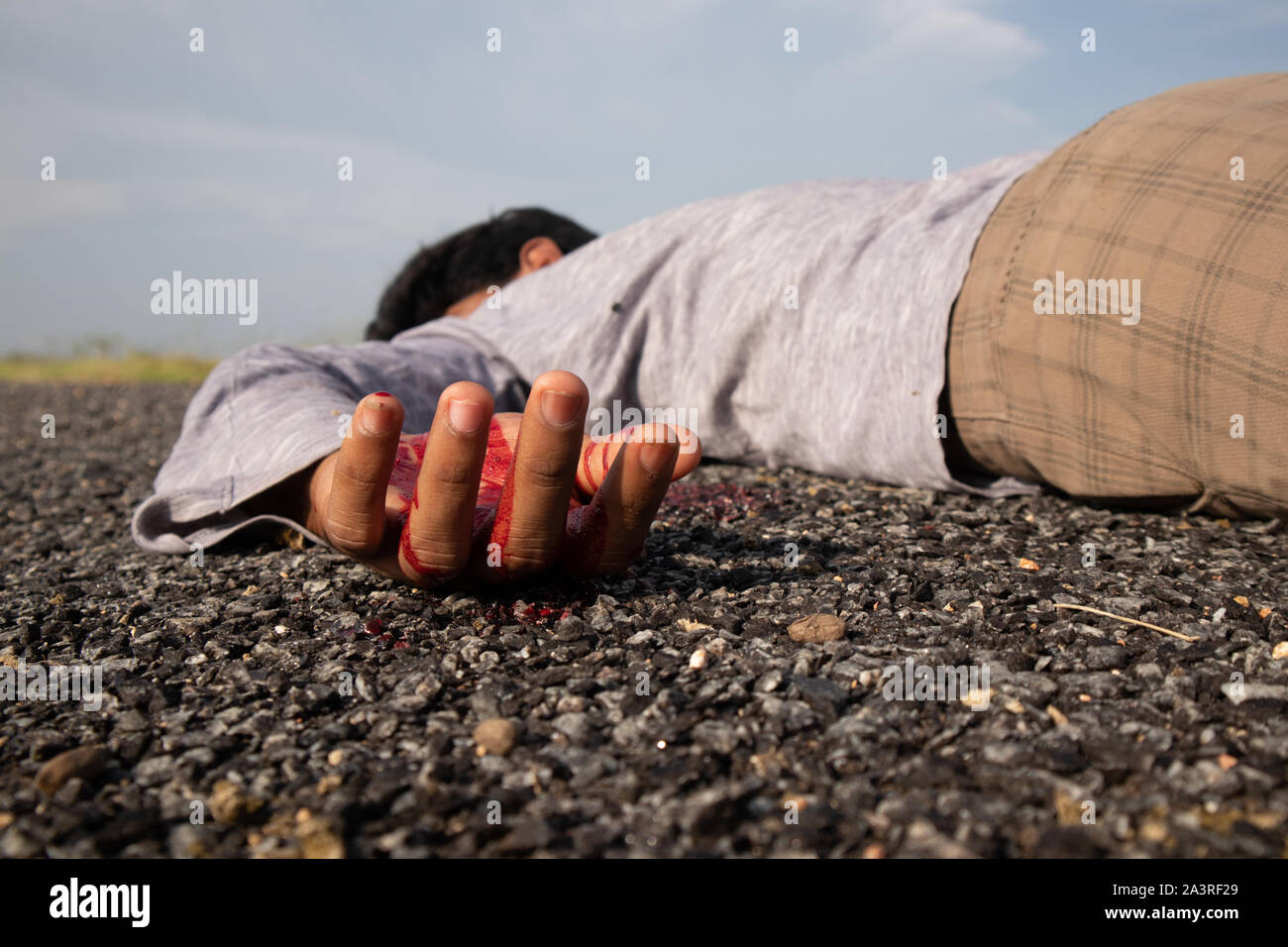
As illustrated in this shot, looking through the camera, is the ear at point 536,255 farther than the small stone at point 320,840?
Yes

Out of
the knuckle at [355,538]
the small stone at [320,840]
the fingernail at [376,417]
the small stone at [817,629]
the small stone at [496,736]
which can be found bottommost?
the small stone at [320,840]

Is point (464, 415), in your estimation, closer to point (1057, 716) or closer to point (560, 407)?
point (560, 407)

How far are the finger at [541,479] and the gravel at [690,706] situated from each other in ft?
0.54

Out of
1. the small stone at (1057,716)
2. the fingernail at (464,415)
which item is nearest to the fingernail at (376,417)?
the fingernail at (464,415)

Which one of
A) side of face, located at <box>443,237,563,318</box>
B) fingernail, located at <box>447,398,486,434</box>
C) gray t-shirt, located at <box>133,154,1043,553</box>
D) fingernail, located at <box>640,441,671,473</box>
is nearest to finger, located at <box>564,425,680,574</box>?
fingernail, located at <box>640,441,671,473</box>

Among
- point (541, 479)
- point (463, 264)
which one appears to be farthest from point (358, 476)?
point (463, 264)

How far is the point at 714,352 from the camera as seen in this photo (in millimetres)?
2840

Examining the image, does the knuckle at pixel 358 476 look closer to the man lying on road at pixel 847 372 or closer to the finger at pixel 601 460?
the man lying on road at pixel 847 372

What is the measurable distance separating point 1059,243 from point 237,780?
6.66ft

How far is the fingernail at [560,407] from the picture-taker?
1240 millimetres

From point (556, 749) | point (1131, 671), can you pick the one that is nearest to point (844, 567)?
point (1131, 671)

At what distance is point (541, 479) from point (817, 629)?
1.77ft
